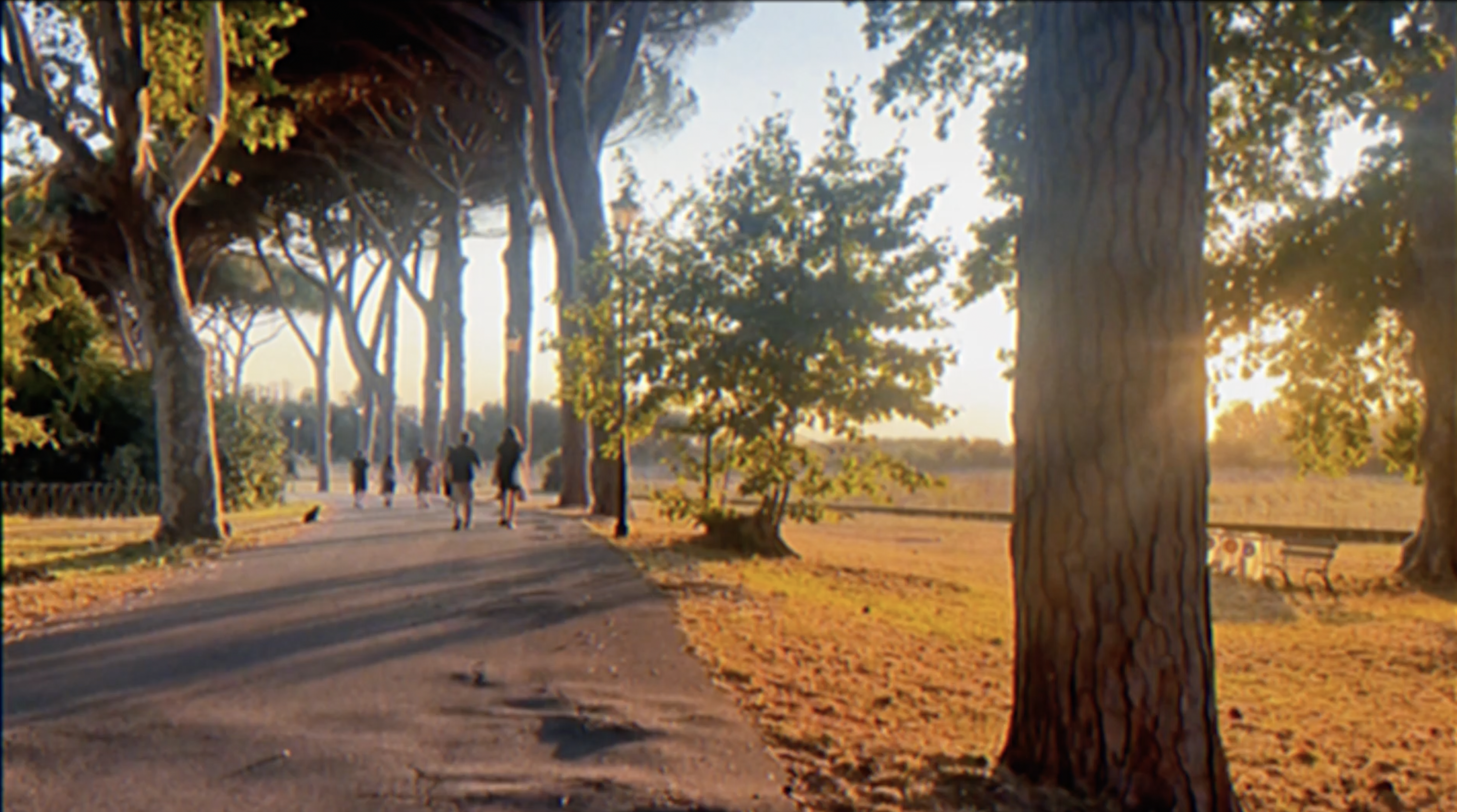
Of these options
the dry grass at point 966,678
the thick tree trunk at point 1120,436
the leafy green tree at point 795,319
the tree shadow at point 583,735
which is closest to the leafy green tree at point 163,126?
the tree shadow at point 583,735

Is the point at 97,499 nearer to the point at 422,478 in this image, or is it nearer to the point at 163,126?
the point at 163,126

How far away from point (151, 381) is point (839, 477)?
42.4 ft

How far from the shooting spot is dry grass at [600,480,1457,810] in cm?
538

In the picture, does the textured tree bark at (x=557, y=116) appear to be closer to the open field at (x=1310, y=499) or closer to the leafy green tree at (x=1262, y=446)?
the open field at (x=1310, y=499)

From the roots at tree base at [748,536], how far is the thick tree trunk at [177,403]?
43.3 feet

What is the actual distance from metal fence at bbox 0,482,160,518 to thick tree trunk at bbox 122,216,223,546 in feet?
0.28

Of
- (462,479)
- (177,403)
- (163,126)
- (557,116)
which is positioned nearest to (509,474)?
(462,479)

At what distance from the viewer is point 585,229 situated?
72.5 feet

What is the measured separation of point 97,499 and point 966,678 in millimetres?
6883

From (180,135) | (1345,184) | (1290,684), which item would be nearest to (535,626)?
(180,135)

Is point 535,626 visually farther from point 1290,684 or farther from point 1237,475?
point 1237,475

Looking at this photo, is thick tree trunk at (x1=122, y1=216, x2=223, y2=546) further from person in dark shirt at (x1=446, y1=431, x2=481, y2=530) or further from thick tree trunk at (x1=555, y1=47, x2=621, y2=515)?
thick tree trunk at (x1=555, y1=47, x2=621, y2=515)

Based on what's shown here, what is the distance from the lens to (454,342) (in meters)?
35.6

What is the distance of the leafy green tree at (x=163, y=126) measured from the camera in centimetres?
287
